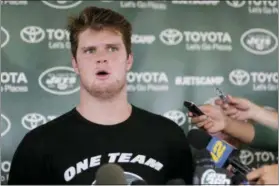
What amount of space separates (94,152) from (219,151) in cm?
38

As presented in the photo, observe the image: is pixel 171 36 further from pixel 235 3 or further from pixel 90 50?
pixel 90 50

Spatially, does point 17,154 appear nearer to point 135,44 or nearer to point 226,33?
point 135,44

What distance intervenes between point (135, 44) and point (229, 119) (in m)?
0.56

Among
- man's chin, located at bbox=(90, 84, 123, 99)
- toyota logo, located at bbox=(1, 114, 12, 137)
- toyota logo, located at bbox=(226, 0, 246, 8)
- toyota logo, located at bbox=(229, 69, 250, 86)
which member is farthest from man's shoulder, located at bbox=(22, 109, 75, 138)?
toyota logo, located at bbox=(226, 0, 246, 8)

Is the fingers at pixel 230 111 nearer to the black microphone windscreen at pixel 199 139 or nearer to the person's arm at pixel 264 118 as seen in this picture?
the person's arm at pixel 264 118

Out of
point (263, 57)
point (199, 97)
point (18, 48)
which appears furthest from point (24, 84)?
point (263, 57)

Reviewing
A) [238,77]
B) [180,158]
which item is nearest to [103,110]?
[180,158]

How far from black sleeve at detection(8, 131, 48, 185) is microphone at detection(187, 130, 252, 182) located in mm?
423

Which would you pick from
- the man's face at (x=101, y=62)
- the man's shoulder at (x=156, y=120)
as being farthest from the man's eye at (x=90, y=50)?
the man's shoulder at (x=156, y=120)

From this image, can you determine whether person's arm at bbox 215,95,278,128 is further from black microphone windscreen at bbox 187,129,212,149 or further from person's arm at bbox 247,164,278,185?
person's arm at bbox 247,164,278,185

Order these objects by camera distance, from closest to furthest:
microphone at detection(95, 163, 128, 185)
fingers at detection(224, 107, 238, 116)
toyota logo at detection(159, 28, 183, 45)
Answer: microphone at detection(95, 163, 128, 185), fingers at detection(224, 107, 238, 116), toyota logo at detection(159, 28, 183, 45)

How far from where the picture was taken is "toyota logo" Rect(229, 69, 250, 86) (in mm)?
1757

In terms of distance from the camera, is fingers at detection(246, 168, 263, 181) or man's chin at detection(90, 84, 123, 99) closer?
fingers at detection(246, 168, 263, 181)

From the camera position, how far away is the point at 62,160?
49.0 inches
